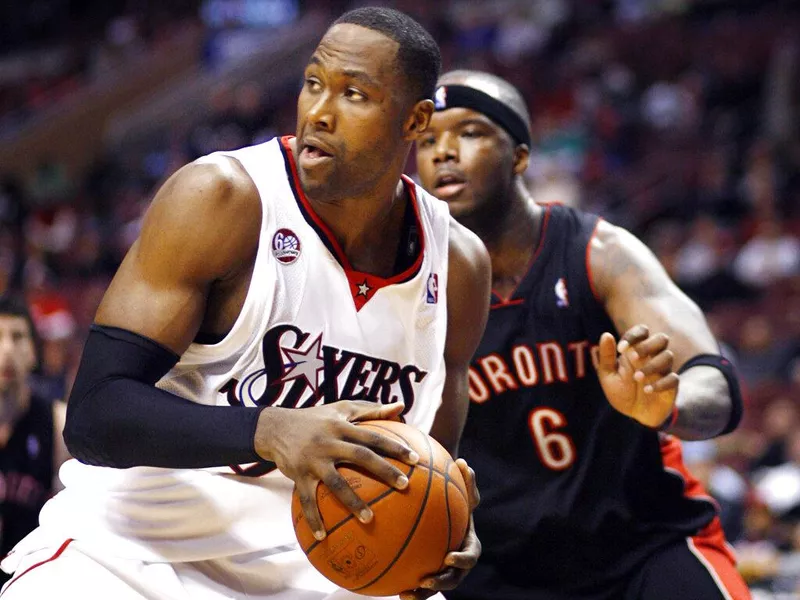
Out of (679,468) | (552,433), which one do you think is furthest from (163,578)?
(679,468)

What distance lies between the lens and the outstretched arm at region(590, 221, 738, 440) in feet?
11.9

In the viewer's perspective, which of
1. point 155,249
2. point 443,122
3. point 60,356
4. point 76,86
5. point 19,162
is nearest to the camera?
point 155,249

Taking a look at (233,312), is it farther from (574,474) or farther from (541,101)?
(541,101)

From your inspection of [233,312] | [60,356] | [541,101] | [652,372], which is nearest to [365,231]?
[233,312]

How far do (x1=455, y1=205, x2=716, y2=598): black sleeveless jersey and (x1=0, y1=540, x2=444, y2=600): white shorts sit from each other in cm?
115

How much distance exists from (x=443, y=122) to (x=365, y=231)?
4.22 ft

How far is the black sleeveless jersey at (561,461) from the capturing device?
397 cm

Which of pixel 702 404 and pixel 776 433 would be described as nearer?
pixel 702 404

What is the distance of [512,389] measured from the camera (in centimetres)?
406

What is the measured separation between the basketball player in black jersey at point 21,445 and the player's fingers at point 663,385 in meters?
2.65

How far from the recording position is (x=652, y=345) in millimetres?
3053

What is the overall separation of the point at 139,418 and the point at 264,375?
427mm

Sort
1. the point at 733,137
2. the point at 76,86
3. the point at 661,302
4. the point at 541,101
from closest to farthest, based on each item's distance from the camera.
Answer: 1. the point at 661,302
2. the point at 733,137
3. the point at 541,101
4. the point at 76,86

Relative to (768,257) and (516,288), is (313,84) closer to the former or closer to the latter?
(516,288)
